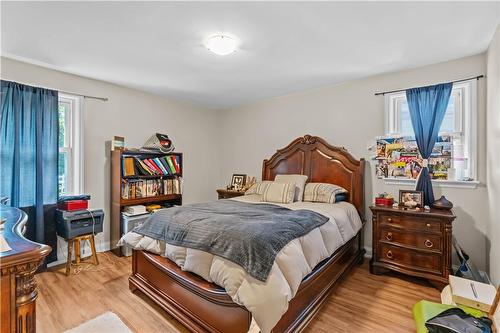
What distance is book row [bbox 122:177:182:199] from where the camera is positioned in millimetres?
3477

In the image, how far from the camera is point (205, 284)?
176 centimetres

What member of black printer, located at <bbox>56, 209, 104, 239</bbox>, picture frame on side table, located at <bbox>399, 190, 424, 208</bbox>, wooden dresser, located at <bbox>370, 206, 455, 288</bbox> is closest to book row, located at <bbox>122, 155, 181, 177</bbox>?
black printer, located at <bbox>56, 209, 104, 239</bbox>

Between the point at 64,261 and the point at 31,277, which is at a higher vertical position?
the point at 31,277

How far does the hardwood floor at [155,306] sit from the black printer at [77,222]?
449 mm

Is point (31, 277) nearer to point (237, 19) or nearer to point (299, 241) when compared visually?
point (299, 241)

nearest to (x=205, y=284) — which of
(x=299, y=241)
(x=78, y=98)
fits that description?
(x=299, y=241)

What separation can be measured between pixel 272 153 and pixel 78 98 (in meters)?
2.94

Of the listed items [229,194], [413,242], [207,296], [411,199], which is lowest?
[207,296]

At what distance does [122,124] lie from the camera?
371 centimetres

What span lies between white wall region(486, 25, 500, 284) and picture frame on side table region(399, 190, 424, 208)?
560mm

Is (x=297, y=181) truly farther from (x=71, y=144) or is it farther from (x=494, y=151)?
(x=71, y=144)

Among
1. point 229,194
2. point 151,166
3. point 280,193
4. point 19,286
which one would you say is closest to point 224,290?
point 19,286

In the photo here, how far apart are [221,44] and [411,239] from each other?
107 inches

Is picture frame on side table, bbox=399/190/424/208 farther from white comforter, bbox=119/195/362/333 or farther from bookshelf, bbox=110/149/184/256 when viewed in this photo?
bookshelf, bbox=110/149/184/256
